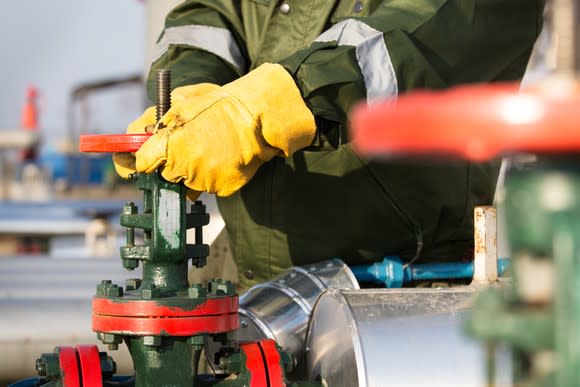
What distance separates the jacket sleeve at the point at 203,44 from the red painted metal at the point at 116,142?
53 cm

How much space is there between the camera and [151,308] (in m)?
1.57

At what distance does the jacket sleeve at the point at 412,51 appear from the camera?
179cm

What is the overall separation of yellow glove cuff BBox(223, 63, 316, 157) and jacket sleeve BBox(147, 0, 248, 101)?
0.45 meters

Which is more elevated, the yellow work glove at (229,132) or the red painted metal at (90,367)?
the yellow work glove at (229,132)

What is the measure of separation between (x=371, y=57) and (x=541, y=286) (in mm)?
1198

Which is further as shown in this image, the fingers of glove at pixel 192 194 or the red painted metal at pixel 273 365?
the fingers of glove at pixel 192 194

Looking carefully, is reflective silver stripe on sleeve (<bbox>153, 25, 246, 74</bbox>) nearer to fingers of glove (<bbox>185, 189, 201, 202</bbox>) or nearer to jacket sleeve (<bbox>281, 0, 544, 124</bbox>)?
jacket sleeve (<bbox>281, 0, 544, 124</bbox>)

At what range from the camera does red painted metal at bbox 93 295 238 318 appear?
1.57 metres

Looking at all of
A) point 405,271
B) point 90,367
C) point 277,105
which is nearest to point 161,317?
point 90,367

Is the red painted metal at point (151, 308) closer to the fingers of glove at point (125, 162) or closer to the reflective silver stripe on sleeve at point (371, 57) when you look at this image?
the fingers of glove at point (125, 162)

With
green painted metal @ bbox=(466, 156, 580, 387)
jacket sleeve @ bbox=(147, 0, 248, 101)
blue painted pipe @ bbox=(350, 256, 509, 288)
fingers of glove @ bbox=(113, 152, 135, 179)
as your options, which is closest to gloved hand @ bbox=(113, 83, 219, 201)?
fingers of glove @ bbox=(113, 152, 135, 179)

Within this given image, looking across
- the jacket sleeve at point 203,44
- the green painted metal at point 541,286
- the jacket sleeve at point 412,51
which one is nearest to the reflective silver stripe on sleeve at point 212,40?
the jacket sleeve at point 203,44

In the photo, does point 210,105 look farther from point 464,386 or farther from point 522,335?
point 522,335

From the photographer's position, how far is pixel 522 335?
67 cm
